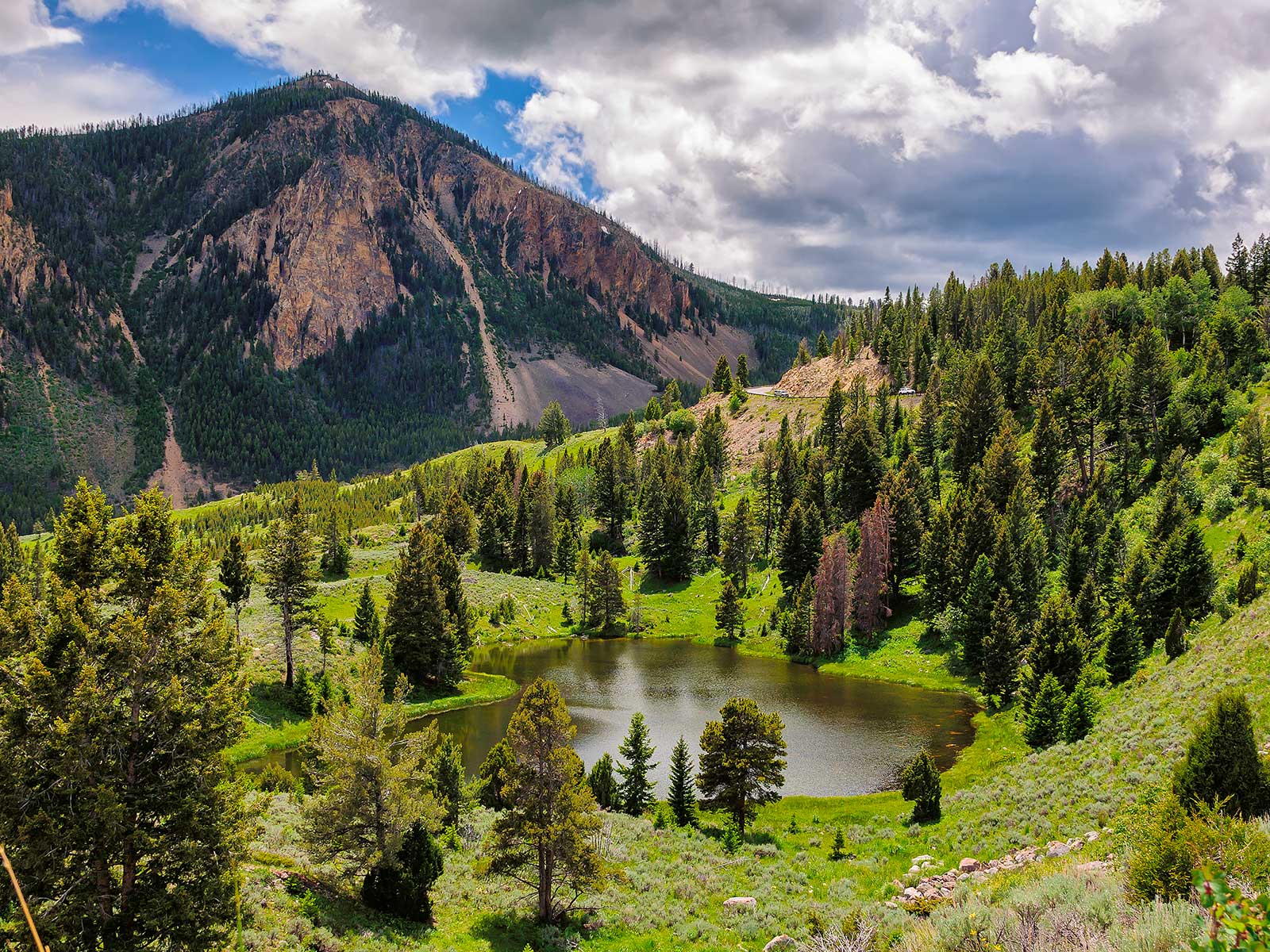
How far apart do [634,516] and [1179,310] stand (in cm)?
10074

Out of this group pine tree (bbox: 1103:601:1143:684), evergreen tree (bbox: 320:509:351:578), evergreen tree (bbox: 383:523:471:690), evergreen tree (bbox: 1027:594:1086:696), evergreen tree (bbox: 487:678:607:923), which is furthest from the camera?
evergreen tree (bbox: 320:509:351:578)

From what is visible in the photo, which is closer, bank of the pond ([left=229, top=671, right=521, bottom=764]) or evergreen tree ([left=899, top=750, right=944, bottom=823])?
evergreen tree ([left=899, top=750, right=944, bottom=823])

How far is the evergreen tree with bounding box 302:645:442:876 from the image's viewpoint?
27.7 m

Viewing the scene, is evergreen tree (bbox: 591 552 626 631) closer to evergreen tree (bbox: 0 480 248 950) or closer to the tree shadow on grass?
the tree shadow on grass

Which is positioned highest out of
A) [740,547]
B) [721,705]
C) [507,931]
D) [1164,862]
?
[1164,862]

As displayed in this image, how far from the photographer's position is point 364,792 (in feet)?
92.1

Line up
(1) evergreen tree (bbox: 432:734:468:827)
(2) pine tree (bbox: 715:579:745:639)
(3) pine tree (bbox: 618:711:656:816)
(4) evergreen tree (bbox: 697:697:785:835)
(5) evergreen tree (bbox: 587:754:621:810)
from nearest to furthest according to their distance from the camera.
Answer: (1) evergreen tree (bbox: 432:734:468:827) < (4) evergreen tree (bbox: 697:697:785:835) < (5) evergreen tree (bbox: 587:754:621:810) < (3) pine tree (bbox: 618:711:656:816) < (2) pine tree (bbox: 715:579:745:639)

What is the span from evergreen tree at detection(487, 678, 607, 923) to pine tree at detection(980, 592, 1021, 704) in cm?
4677

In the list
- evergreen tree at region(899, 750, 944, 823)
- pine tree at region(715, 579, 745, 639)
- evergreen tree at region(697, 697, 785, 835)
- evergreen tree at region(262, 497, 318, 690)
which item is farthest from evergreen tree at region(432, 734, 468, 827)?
pine tree at region(715, 579, 745, 639)

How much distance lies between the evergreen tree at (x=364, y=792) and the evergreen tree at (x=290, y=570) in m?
35.4

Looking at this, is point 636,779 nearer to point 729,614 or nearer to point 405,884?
point 405,884

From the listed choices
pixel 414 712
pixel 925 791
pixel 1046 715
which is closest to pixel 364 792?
pixel 925 791

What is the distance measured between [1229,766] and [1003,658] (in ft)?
156

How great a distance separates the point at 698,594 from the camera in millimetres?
114250
